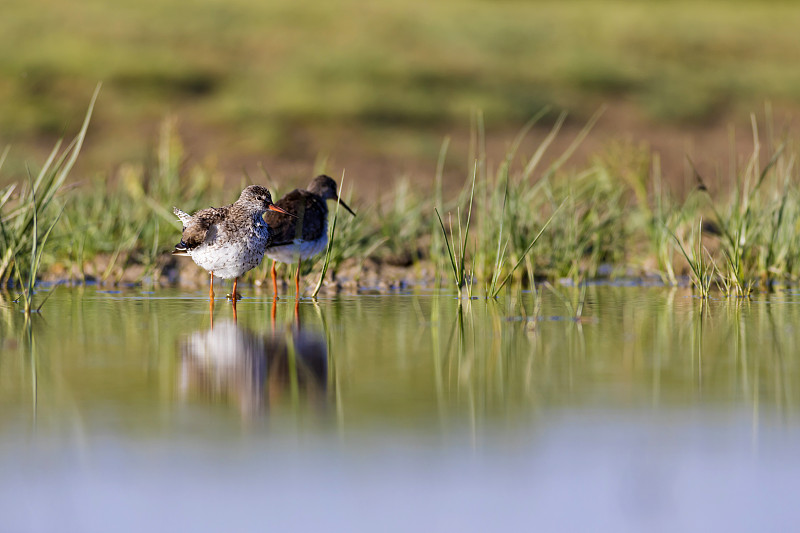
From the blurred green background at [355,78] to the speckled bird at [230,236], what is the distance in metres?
8.68

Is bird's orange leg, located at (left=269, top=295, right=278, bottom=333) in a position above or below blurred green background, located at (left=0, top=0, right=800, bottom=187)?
below

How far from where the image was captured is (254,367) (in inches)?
195

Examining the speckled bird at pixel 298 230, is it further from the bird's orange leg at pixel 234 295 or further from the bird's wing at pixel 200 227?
the bird's wing at pixel 200 227

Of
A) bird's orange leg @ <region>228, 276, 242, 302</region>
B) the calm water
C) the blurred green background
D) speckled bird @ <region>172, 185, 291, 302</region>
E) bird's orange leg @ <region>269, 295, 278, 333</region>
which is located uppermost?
the blurred green background

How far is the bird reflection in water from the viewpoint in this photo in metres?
4.36

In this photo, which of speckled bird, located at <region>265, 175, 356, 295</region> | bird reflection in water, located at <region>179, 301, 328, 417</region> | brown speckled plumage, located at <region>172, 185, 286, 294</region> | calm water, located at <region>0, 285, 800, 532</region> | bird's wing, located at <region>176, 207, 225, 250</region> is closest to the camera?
calm water, located at <region>0, 285, 800, 532</region>

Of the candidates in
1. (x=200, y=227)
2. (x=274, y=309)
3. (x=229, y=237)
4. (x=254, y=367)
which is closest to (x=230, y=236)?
(x=229, y=237)

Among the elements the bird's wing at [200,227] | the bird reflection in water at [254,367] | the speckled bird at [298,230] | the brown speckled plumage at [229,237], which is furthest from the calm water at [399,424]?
the speckled bird at [298,230]

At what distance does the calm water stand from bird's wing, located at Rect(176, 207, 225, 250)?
37.7 inches

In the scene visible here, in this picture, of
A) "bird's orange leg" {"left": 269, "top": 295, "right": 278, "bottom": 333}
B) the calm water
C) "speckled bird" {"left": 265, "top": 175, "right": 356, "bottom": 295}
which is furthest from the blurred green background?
the calm water

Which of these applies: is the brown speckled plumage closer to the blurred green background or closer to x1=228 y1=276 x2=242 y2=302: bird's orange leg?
x1=228 y1=276 x2=242 y2=302: bird's orange leg

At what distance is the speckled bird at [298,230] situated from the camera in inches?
304

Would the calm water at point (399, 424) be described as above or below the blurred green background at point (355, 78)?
below

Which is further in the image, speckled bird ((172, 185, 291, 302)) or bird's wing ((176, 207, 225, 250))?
bird's wing ((176, 207, 225, 250))
